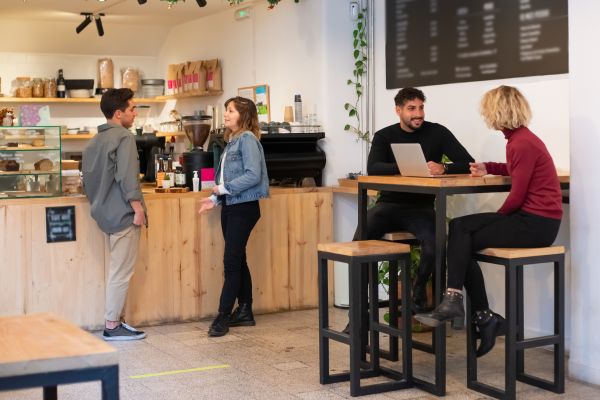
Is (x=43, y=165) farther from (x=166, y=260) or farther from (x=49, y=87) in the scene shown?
(x=49, y=87)

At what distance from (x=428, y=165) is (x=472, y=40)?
130cm

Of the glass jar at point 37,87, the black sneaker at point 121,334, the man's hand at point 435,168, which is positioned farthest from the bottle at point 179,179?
the glass jar at point 37,87

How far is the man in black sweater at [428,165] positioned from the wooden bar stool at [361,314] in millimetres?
381

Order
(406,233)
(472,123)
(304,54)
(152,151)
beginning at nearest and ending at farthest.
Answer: (406,233)
(472,123)
(304,54)
(152,151)

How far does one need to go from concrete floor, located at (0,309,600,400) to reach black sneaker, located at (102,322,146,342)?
2.9 inches

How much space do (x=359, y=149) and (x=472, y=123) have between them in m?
1.24

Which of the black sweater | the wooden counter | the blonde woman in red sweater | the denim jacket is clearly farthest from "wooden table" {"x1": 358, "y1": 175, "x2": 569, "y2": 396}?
the wooden counter

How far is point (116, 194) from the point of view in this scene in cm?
550

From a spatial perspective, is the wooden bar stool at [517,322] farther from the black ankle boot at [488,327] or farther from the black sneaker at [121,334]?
the black sneaker at [121,334]

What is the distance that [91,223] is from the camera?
18.9ft

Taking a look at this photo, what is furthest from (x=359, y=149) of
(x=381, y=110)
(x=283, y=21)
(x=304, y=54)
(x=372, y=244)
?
(x=372, y=244)

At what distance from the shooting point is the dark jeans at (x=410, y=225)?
16.1 ft

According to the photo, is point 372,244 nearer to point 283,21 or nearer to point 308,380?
point 308,380

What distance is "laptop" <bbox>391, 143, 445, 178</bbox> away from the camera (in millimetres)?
4512
